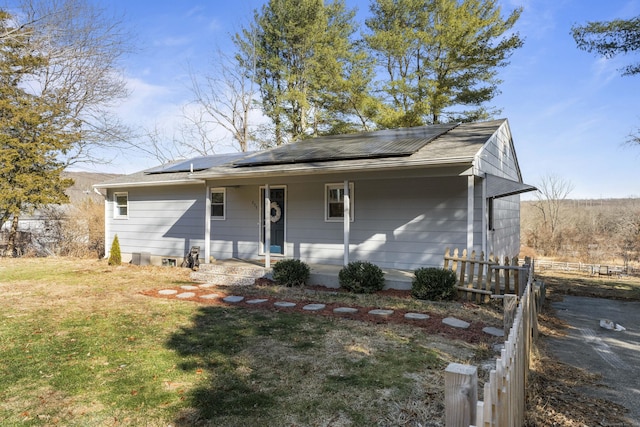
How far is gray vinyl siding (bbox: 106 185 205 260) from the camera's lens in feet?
41.0

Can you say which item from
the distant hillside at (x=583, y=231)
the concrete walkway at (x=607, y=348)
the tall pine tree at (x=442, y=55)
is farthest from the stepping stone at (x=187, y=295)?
the distant hillside at (x=583, y=231)

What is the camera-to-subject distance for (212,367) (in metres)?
4.02

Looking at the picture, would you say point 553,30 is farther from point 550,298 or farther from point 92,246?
point 92,246

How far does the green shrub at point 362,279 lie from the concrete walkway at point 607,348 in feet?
10.7

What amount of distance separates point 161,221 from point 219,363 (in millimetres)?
10275

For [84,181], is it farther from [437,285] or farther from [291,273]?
[437,285]

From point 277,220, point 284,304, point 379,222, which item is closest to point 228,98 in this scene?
point 277,220

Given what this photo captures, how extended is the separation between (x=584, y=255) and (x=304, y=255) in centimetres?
1915

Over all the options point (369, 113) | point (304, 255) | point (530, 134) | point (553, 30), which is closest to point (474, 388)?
point (304, 255)

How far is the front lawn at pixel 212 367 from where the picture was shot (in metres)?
3.08

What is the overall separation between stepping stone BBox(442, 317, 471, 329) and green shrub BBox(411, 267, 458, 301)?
3.62ft

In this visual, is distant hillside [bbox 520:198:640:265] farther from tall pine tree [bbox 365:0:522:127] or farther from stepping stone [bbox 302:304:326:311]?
stepping stone [bbox 302:304:326:311]

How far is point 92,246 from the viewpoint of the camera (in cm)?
1648

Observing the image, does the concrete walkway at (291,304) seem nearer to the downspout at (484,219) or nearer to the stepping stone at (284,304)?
the stepping stone at (284,304)
